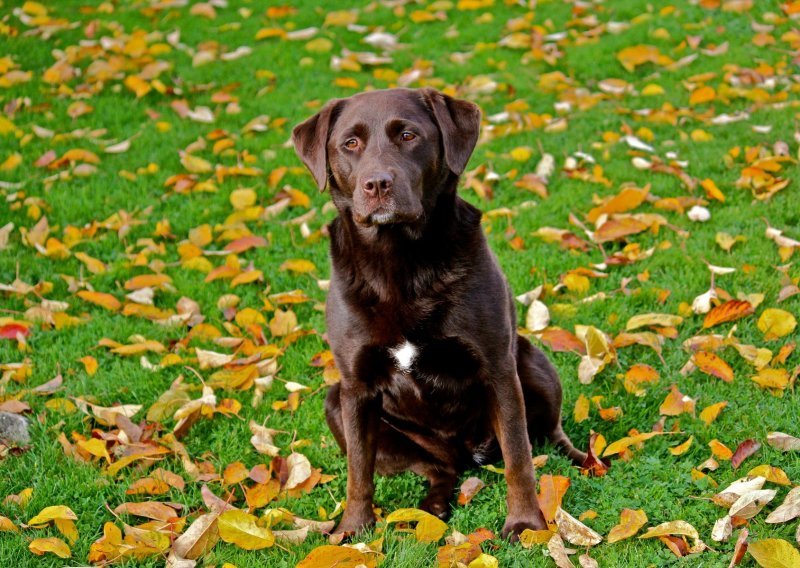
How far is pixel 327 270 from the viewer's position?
618cm

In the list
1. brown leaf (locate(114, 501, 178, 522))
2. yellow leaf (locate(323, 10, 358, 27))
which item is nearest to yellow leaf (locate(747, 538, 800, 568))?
brown leaf (locate(114, 501, 178, 522))

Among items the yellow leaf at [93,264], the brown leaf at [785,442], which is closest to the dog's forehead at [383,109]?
the brown leaf at [785,442]

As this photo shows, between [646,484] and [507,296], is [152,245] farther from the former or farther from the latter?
[646,484]

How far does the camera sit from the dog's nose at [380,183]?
3.49 metres

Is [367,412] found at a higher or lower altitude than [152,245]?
higher

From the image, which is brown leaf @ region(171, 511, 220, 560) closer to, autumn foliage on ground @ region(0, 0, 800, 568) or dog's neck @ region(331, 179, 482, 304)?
autumn foliage on ground @ region(0, 0, 800, 568)

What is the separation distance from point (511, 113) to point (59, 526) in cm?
550

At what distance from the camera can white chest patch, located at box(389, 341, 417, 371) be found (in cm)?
370

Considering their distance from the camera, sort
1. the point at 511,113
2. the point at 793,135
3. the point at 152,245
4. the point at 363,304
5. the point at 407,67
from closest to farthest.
A: the point at 363,304
the point at 152,245
the point at 793,135
the point at 511,113
the point at 407,67

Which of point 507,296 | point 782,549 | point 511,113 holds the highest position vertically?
point 507,296

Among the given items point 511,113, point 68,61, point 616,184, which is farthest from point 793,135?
point 68,61

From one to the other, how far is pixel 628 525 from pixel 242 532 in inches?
58.7

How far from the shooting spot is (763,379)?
14.5 feet

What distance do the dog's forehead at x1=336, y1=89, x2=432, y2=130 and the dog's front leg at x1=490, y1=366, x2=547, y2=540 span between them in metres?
1.12
